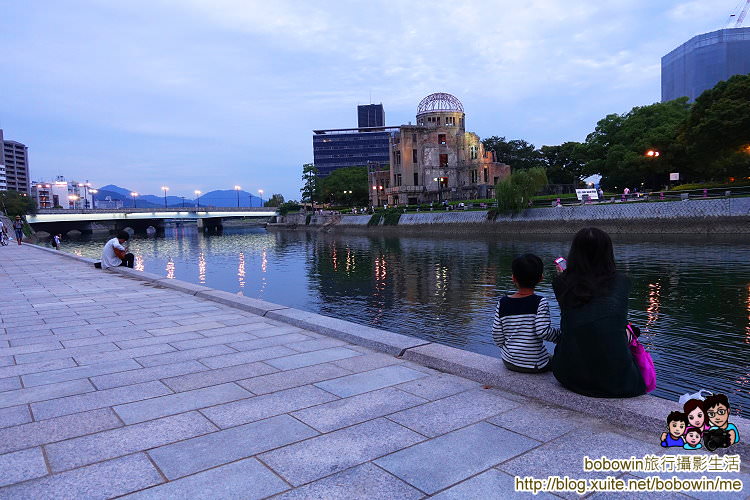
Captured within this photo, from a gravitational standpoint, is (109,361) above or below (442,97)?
below

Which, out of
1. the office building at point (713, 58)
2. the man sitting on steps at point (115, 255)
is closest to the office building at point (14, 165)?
the man sitting on steps at point (115, 255)

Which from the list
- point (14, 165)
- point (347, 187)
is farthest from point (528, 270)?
point (14, 165)

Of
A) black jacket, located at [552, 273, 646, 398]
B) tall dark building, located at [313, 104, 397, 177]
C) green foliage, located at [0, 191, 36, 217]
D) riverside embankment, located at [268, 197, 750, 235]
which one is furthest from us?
tall dark building, located at [313, 104, 397, 177]

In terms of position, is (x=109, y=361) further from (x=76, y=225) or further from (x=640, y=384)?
(x=76, y=225)

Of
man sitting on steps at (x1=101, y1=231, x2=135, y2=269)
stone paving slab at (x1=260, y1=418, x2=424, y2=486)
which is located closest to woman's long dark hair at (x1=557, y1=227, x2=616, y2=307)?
stone paving slab at (x1=260, y1=418, x2=424, y2=486)

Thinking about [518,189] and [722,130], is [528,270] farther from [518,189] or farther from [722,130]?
[518,189]

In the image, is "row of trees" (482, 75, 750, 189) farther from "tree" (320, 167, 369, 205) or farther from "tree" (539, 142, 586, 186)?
"tree" (320, 167, 369, 205)

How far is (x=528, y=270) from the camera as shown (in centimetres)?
531

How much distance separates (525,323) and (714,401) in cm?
183

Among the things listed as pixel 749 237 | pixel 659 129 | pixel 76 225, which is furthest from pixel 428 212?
pixel 76 225

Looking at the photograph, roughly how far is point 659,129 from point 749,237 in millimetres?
25228

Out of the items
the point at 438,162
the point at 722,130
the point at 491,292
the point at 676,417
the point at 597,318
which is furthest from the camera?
the point at 438,162

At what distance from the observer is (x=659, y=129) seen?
2162 inches

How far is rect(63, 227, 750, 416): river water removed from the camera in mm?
10273
